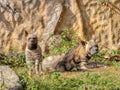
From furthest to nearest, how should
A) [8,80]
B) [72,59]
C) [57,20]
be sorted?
1. [57,20]
2. [72,59]
3. [8,80]

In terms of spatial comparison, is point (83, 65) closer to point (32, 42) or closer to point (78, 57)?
point (78, 57)

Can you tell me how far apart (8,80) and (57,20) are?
767cm

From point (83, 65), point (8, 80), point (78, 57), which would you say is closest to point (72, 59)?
point (78, 57)

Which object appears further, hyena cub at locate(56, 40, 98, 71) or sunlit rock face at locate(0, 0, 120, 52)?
sunlit rock face at locate(0, 0, 120, 52)

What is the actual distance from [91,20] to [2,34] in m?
3.30

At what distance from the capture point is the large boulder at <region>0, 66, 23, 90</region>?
962cm

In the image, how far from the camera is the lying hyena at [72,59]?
43.6 ft

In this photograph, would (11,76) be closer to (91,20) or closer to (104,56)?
(104,56)

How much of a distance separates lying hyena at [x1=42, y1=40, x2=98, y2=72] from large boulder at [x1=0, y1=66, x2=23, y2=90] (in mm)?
2787

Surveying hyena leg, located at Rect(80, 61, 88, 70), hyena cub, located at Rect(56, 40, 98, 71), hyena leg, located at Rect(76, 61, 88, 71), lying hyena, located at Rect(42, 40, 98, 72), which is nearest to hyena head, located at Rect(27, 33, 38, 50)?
lying hyena, located at Rect(42, 40, 98, 72)

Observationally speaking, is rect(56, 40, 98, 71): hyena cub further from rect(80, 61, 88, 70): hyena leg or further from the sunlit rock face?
the sunlit rock face

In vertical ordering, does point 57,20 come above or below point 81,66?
above

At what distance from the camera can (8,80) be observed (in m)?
9.91

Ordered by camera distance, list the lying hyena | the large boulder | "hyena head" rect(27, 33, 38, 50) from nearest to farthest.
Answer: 1. the large boulder
2. "hyena head" rect(27, 33, 38, 50)
3. the lying hyena
